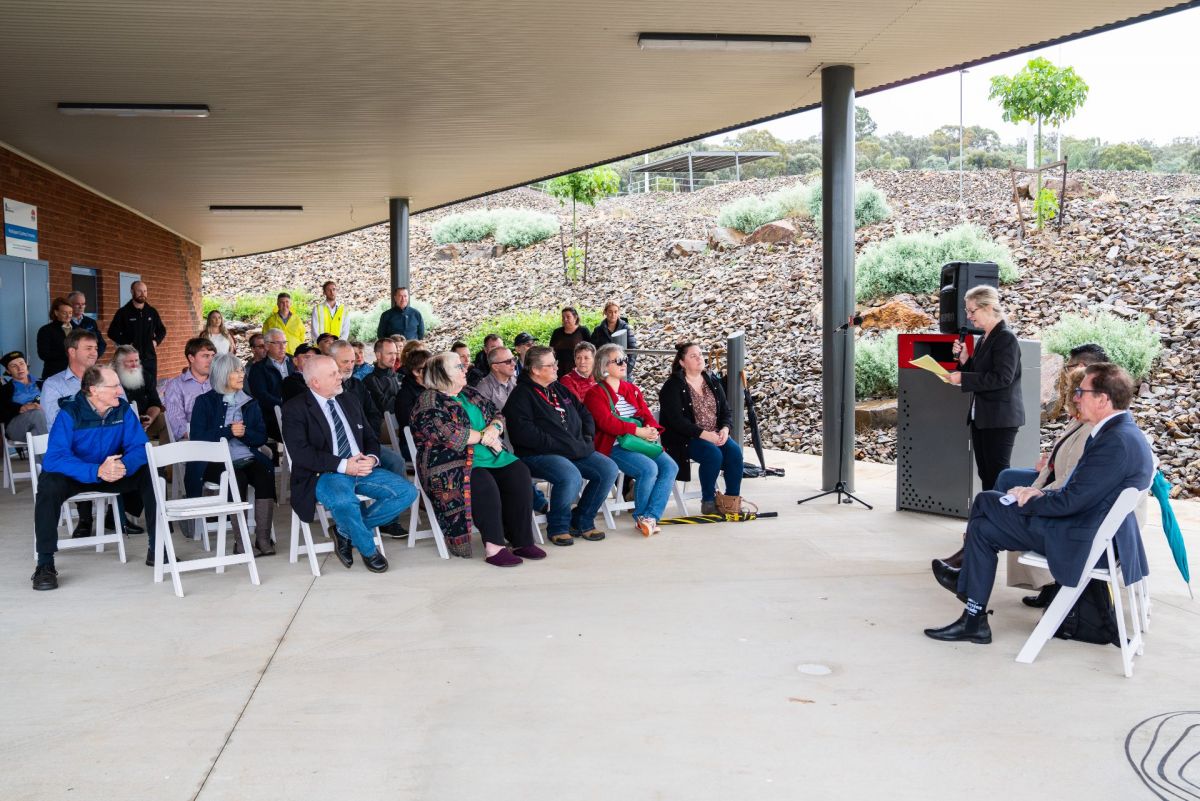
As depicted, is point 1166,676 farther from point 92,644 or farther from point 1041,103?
point 1041,103

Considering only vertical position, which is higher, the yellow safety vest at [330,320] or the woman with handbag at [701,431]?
the yellow safety vest at [330,320]

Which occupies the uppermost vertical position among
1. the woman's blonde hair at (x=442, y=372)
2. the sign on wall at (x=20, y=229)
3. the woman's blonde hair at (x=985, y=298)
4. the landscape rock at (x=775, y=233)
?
the landscape rock at (x=775, y=233)

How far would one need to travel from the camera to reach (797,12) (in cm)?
654

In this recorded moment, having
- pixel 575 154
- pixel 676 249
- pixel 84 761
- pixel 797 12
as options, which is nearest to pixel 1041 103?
pixel 676 249

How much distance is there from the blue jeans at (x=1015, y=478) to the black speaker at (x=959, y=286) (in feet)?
5.03

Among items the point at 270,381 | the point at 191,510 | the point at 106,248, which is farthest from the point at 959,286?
the point at 106,248

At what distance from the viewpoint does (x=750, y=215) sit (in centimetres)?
2342

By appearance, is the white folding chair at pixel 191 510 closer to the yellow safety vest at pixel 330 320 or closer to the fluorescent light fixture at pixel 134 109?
the fluorescent light fixture at pixel 134 109

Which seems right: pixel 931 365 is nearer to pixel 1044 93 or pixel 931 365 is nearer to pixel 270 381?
pixel 270 381

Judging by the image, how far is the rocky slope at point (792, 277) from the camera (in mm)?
11922

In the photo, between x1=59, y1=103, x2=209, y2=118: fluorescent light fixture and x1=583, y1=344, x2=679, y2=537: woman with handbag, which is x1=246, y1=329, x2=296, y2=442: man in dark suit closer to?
x1=59, y1=103, x2=209, y2=118: fluorescent light fixture

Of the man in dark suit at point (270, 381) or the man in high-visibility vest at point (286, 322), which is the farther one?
the man in high-visibility vest at point (286, 322)

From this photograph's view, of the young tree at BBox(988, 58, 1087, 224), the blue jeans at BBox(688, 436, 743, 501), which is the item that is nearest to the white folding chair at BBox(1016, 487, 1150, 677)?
the blue jeans at BBox(688, 436, 743, 501)

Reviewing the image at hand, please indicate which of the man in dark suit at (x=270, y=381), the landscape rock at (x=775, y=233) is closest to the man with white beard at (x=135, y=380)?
the man in dark suit at (x=270, y=381)
